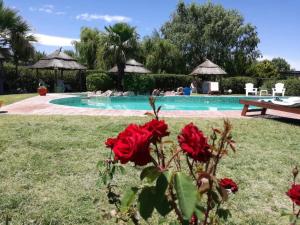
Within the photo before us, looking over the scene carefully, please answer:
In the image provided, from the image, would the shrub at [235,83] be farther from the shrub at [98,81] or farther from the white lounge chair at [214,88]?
the shrub at [98,81]

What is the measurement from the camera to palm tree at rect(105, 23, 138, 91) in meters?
23.6

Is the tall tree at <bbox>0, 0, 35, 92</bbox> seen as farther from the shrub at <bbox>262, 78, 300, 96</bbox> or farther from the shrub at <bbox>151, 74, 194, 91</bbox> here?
the shrub at <bbox>262, 78, 300, 96</bbox>

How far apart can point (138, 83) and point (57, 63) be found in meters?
5.78

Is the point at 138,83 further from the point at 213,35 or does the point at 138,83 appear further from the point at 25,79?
the point at 213,35

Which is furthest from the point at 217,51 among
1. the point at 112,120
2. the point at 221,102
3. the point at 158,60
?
the point at 112,120

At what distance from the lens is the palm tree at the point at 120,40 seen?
23.6 metres

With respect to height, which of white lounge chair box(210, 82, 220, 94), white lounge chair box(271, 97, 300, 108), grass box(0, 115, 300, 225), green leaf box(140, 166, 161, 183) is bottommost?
grass box(0, 115, 300, 225)

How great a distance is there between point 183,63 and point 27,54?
2219cm

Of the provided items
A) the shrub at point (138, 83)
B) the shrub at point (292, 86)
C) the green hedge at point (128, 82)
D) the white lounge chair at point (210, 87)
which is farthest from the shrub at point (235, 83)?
the shrub at point (138, 83)

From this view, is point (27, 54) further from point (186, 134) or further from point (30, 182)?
point (186, 134)

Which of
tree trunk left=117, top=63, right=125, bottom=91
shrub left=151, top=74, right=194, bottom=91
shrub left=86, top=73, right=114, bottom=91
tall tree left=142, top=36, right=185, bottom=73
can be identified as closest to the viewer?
shrub left=86, top=73, right=114, bottom=91

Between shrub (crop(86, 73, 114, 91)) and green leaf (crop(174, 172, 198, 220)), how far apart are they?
924 inches

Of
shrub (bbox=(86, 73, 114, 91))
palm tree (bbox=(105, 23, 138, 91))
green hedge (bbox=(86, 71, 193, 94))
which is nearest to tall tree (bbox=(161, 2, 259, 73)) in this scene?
green hedge (bbox=(86, 71, 193, 94))

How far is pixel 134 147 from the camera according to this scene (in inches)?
51.6
